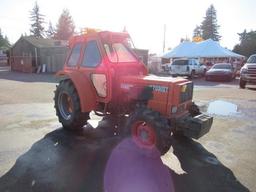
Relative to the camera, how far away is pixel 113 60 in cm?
540

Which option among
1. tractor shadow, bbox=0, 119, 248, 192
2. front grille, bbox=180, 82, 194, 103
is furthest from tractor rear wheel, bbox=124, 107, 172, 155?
front grille, bbox=180, 82, 194, 103

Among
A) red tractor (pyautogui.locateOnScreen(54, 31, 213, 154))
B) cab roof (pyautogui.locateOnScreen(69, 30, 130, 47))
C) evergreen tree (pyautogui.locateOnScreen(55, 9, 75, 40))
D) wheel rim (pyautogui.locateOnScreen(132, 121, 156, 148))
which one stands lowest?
wheel rim (pyautogui.locateOnScreen(132, 121, 156, 148))

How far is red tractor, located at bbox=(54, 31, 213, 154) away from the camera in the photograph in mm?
4469

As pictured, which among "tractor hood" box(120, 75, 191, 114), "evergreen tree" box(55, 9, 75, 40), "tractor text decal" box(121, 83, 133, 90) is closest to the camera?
"tractor hood" box(120, 75, 191, 114)

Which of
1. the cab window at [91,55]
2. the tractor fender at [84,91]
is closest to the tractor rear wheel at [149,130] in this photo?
the tractor fender at [84,91]

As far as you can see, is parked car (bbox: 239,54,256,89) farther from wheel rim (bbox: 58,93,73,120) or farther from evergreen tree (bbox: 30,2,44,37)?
evergreen tree (bbox: 30,2,44,37)

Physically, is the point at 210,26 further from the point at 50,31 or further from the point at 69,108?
the point at 69,108

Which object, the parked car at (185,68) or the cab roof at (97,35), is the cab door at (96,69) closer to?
the cab roof at (97,35)

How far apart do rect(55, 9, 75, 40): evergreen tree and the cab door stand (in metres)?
54.8

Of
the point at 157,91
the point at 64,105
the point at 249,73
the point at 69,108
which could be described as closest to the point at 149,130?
the point at 157,91

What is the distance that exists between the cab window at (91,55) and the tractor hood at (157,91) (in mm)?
1014

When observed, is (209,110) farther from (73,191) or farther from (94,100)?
(73,191)

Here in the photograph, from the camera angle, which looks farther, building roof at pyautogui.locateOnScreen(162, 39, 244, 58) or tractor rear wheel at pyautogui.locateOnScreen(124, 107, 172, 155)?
building roof at pyautogui.locateOnScreen(162, 39, 244, 58)

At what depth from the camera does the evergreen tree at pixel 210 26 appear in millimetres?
71688
